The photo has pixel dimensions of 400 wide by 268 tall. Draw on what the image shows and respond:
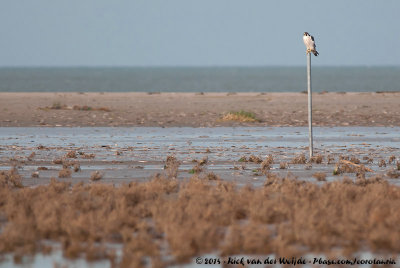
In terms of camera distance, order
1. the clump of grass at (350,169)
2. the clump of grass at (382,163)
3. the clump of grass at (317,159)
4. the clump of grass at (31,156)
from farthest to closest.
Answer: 1. the clump of grass at (31,156)
2. the clump of grass at (317,159)
3. the clump of grass at (382,163)
4. the clump of grass at (350,169)

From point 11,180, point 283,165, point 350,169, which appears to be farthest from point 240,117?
point 11,180

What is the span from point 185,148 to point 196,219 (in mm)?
11786

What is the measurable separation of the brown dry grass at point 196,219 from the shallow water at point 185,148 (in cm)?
224

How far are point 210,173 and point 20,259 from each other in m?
6.96

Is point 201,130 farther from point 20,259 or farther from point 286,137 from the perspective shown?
point 20,259

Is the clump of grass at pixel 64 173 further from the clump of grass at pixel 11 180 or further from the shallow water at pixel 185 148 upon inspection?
the clump of grass at pixel 11 180

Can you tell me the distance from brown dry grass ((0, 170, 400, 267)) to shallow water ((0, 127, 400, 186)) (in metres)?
2.24

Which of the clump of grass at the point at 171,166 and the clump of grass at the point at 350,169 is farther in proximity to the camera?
the clump of grass at the point at 350,169

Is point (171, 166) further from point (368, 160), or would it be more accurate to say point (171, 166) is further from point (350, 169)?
point (368, 160)

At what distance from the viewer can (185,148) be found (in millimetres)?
22516

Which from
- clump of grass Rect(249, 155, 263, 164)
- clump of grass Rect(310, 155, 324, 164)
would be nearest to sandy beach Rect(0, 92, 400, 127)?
clump of grass Rect(249, 155, 263, 164)

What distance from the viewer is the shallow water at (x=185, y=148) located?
1705 cm

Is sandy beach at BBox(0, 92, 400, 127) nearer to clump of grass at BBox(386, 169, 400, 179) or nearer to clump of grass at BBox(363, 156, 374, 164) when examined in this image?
clump of grass at BBox(363, 156, 374, 164)
